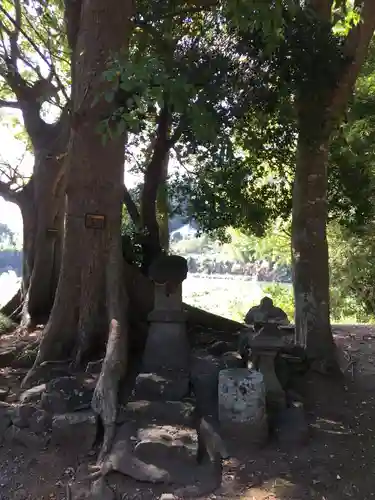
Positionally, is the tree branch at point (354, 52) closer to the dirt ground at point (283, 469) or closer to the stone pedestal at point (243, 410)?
the stone pedestal at point (243, 410)

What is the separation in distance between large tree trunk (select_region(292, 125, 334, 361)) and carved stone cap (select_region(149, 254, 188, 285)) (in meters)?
1.75

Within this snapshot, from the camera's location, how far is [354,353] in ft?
27.7

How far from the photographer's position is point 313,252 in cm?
676

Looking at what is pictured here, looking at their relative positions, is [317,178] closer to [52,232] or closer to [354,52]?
[354,52]

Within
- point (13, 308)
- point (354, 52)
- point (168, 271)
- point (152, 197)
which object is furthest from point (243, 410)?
point (13, 308)

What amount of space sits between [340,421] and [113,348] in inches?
103

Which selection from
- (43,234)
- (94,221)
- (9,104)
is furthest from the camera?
(9,104)

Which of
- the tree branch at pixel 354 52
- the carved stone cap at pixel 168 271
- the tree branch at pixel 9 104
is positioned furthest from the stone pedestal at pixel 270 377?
the tree branch at pixel 9 104

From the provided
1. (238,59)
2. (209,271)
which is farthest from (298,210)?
(209,271)

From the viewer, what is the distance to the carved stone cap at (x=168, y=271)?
5930 mm

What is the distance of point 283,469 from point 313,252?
119 inches

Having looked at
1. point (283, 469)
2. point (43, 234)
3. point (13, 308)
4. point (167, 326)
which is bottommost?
point (283, 469)

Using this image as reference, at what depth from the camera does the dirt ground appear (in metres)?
4.21

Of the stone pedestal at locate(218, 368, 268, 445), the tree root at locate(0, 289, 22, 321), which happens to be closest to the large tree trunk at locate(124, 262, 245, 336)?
the stone pedestal at locate(218, 368, 268, 445)
